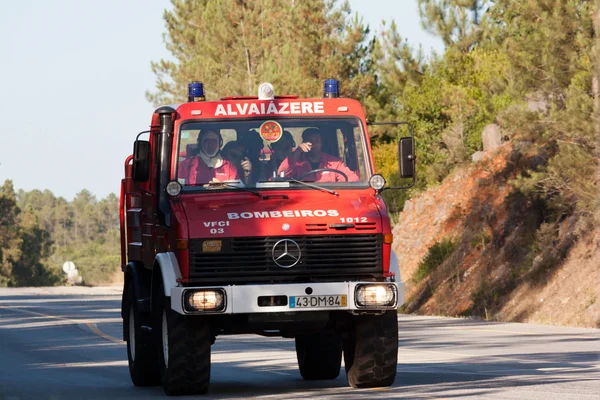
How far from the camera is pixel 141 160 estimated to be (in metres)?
13.2

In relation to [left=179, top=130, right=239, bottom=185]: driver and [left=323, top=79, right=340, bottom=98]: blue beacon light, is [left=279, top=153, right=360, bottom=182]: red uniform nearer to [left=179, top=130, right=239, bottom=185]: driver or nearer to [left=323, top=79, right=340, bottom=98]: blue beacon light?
[left=179, top=130, right=239, bottom=185]: driver

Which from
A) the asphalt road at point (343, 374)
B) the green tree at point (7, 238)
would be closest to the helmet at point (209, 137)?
the asphalt road at point (343, 374)

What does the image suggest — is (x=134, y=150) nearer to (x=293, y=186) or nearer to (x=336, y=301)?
(x=293, y=186)

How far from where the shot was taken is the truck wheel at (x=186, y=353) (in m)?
12.7

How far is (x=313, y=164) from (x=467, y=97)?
35870 millimetres

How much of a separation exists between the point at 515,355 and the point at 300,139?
639 centimetres

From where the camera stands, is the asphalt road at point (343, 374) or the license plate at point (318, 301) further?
the asphalt road at point (343, 374)

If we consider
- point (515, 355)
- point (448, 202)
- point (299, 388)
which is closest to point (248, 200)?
point (299, 388)

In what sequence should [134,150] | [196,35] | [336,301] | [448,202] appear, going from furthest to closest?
[196,35] → [448,202] → [134,150] → [336,301]

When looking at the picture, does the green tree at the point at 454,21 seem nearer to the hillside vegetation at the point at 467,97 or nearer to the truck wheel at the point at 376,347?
the hillside vegetation at the point at 467,97

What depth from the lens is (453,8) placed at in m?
54.0

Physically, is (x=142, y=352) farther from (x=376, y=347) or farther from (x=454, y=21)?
(x=454, y=21)

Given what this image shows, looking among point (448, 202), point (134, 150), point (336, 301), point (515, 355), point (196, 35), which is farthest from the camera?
point (196, 35)

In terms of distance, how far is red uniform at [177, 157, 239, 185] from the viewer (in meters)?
13.2
